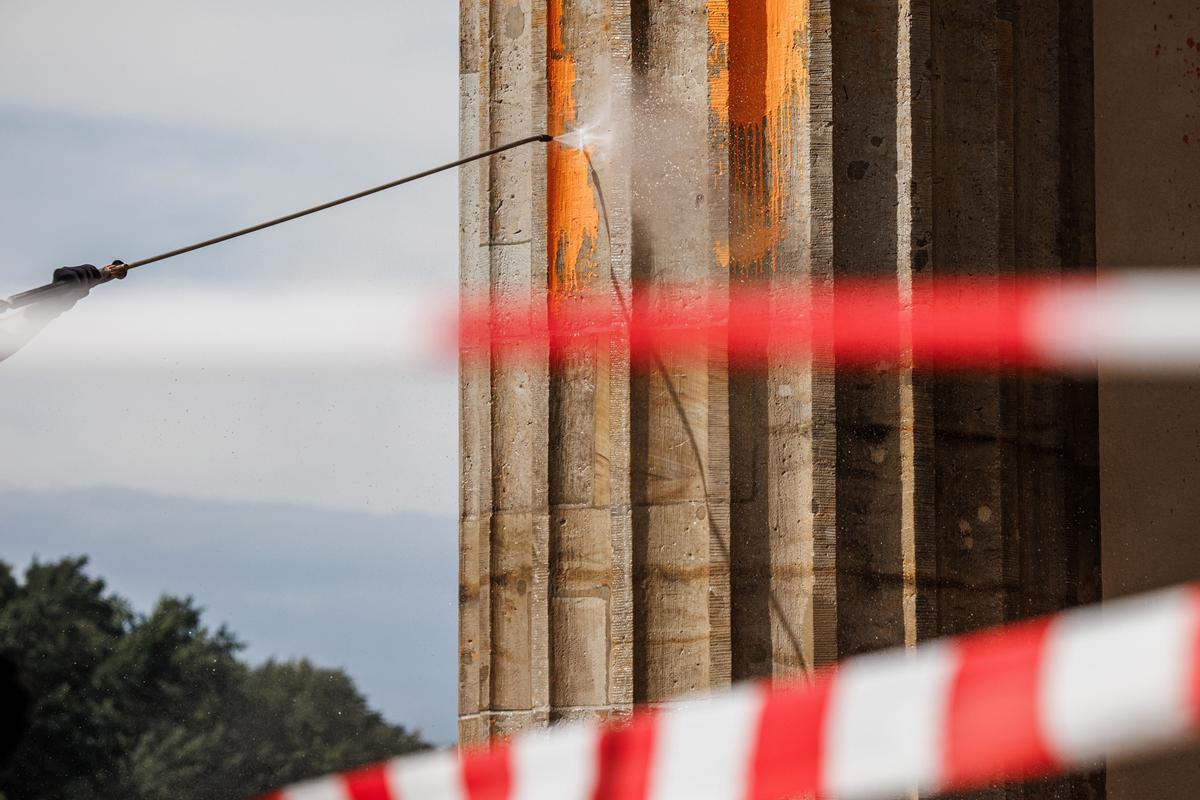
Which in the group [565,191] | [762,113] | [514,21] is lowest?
[565,191]

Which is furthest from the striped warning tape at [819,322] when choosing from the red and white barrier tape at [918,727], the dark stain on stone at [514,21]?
the red and white barrier tape at [918,727]

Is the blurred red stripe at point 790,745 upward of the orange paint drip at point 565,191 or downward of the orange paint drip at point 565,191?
downward

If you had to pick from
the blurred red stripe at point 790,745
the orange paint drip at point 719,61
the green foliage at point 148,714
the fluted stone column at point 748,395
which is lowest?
the green foliage at point 148,714

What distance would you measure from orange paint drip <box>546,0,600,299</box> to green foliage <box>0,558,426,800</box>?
39536mm

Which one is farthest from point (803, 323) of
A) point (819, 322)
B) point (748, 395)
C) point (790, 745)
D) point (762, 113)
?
point (790, 745)

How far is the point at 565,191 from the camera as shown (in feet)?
20.7

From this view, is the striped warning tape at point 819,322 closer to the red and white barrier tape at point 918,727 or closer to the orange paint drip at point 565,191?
the orange paint drip at point 565,191

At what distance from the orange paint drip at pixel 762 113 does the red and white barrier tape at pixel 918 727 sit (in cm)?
302

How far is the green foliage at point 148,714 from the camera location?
44562mm

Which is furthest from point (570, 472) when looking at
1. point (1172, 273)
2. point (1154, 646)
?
point (1154, 646)

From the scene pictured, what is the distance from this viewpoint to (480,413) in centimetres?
638

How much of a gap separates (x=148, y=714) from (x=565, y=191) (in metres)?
45.1

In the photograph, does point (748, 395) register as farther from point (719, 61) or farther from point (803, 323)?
point (719, 61)

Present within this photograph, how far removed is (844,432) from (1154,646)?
3.68 metres
